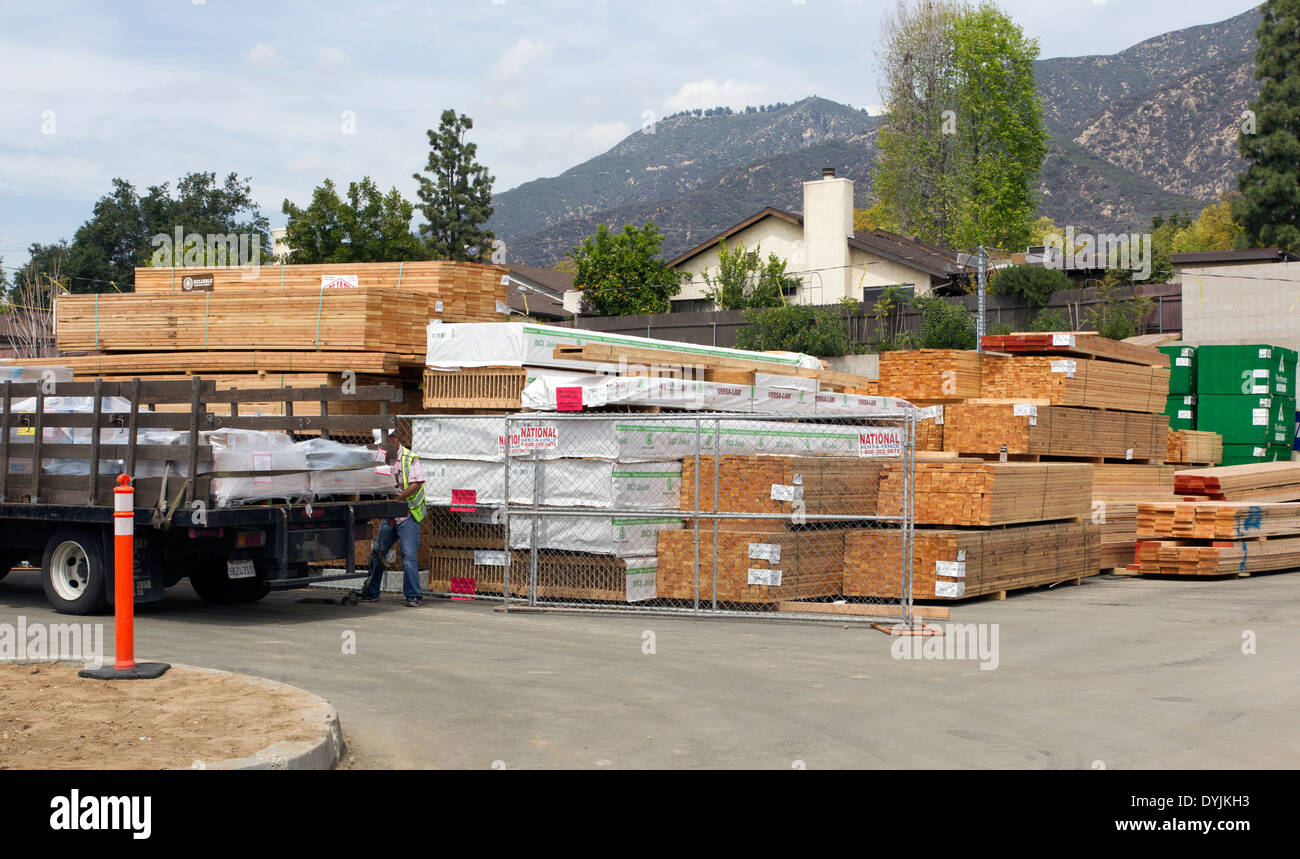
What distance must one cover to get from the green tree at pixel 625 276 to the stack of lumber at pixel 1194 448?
29838 mm

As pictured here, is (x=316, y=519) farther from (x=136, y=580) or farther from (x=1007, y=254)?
(x=1007, y=254)

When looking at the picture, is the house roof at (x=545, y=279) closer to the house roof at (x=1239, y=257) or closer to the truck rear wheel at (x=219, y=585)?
the house roof at (x=1239, y=257)

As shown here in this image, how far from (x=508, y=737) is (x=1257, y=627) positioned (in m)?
9.41

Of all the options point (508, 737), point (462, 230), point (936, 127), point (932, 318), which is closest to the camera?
point (508, 737)

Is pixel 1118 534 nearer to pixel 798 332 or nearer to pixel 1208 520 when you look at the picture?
pixel 1208 520

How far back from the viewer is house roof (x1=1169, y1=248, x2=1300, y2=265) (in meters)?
36.7

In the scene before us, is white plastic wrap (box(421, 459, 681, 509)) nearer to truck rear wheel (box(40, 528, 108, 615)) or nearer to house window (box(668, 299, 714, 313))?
truck rear wheel (box(40, 528, 108, 615))

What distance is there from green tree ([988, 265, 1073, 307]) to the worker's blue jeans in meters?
29.2

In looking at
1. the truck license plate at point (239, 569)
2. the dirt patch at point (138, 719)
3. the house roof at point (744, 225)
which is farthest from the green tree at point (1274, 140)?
the dirt patch at point (138, 719)

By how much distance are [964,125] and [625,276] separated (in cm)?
2325

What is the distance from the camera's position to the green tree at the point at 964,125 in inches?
2493

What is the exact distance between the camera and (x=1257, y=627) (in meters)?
A: 13.4

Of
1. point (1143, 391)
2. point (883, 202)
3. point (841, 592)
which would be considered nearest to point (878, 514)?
point (841, 592)

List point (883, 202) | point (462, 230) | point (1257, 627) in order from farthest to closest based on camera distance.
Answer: point (883, 202) < point (462, 230) < point (1257, 627)
